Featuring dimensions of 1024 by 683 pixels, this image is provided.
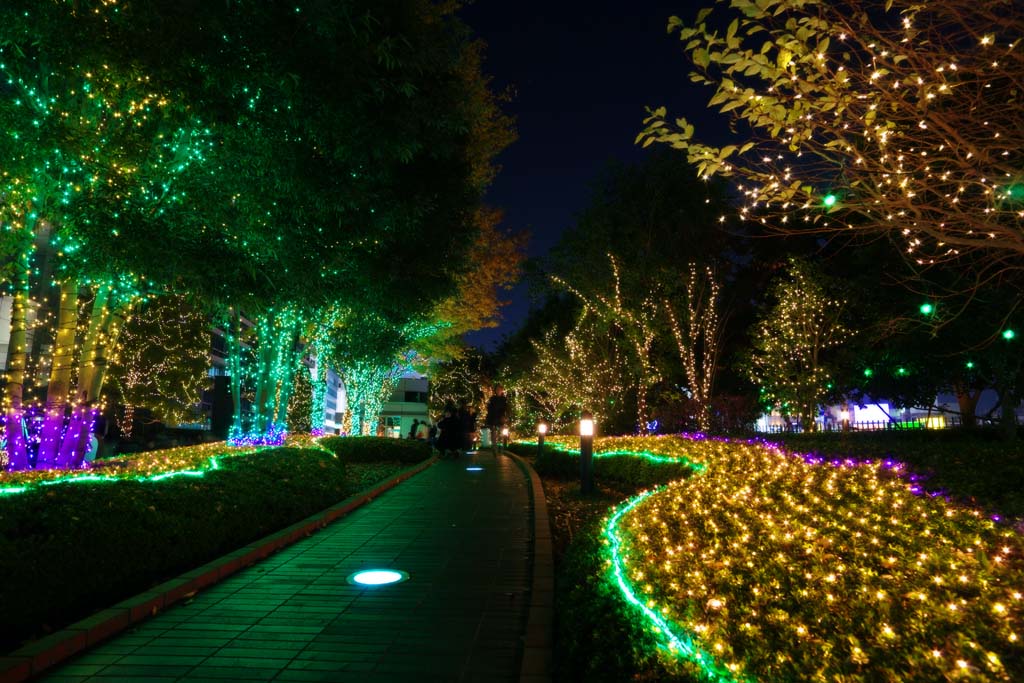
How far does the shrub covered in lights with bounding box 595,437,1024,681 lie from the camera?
2551 millimetres

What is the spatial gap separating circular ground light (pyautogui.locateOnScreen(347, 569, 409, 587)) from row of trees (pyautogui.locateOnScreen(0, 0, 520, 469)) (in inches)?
158

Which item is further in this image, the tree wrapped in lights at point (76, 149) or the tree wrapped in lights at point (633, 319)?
the tree wrapped in lights at point (633, 319)

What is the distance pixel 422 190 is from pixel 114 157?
442 centimetres

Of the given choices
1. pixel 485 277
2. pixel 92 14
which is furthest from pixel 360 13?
pixel 485 277

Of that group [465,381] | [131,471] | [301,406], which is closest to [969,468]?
[131,471]

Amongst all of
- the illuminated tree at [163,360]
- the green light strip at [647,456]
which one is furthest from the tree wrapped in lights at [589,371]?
the illuminated tree at [163,360]

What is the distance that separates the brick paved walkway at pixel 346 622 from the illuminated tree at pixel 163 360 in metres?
21.0

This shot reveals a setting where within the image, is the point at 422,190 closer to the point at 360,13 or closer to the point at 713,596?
the point at 360,13

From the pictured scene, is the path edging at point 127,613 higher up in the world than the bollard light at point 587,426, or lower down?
lower down

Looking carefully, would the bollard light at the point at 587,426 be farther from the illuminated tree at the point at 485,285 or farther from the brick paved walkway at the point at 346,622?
the illuminated tree at the point at 485,285

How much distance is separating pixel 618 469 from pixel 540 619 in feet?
30.9

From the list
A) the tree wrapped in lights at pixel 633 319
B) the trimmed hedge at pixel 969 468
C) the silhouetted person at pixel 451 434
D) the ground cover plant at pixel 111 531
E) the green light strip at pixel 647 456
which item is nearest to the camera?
the ground cover plant at pixel 111 531

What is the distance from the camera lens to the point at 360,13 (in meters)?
7.68

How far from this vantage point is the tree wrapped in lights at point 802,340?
19609mm
